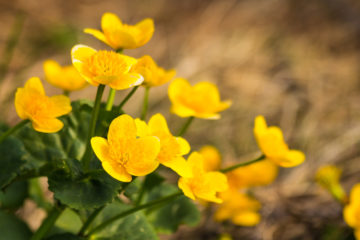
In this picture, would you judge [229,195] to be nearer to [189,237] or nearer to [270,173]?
[270,173]

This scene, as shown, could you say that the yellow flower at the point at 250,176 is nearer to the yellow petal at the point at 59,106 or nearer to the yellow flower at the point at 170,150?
the yellow flower at the point at 170,150

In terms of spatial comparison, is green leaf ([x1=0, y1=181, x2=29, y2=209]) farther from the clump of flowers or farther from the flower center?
the flower center

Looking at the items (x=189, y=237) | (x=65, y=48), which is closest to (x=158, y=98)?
(x=65, y=48)

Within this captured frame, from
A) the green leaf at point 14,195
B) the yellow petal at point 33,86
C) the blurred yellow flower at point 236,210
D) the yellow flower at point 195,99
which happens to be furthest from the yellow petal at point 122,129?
the blurred yellow flower at point 236,210

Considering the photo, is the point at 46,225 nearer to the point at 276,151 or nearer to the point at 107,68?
the point at 107,68

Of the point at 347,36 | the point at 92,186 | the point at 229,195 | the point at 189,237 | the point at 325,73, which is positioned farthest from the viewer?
the point at 347,36

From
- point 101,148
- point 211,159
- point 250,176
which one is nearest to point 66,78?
point 101,148
